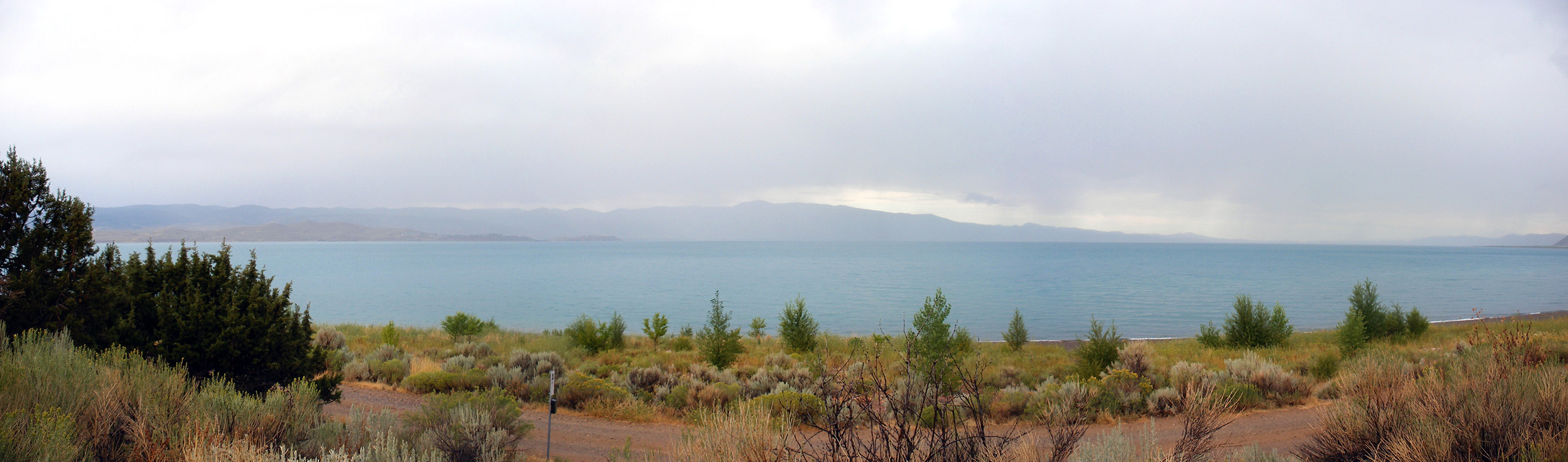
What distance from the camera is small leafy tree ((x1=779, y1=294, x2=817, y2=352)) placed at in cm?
1809

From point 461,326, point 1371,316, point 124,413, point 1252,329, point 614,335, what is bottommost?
point 461,326

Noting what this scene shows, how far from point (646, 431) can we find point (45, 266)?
709cm

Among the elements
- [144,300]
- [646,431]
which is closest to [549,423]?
[646,431]

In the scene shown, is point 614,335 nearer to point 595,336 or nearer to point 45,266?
point 595,336

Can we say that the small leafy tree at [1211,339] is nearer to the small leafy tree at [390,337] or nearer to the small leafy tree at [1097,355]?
the small leafy tree at [1097,355]

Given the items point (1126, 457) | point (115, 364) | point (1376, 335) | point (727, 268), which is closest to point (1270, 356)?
point (1376, 335)

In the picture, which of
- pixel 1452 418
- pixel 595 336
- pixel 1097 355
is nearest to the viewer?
pixel 1452 418

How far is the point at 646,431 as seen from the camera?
29.0 feet

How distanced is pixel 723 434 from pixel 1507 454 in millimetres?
4873

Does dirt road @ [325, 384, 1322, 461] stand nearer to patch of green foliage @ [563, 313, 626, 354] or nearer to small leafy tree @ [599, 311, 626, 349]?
patch of green foliage @ [563, 313, 626, 354]

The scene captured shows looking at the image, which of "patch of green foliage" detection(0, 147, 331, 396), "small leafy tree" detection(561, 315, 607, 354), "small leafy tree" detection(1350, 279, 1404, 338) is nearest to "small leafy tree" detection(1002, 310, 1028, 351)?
Result: "small leafy tree" detection(1350, 279, 1404, 338)

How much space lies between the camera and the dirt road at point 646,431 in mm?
7555

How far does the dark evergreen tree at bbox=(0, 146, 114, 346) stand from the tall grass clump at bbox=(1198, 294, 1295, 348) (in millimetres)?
22894

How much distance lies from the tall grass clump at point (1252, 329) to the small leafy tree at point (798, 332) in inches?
449
